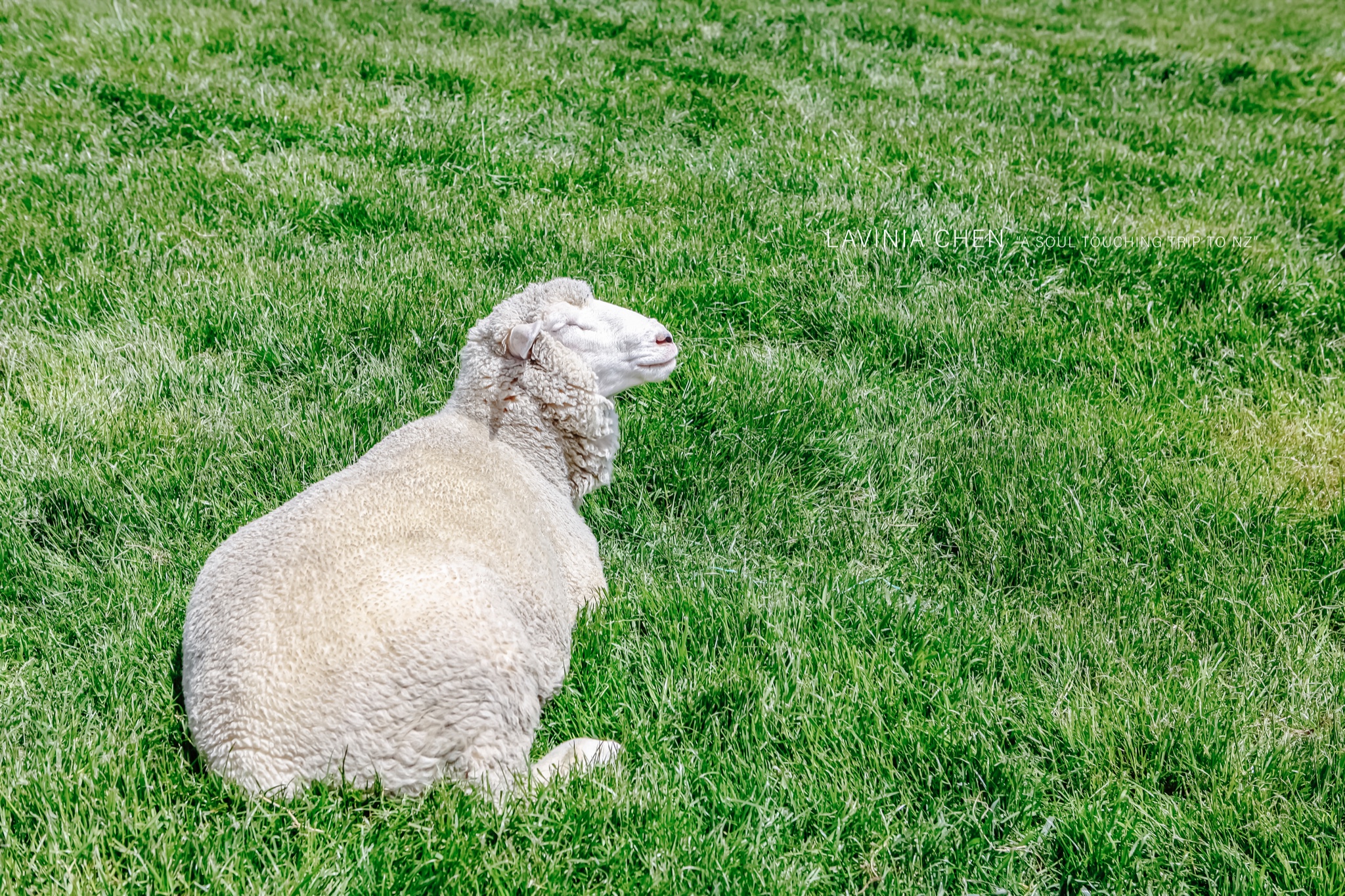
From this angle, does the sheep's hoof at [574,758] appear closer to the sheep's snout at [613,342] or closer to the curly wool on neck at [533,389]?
the curly wool on neck at [533,389]

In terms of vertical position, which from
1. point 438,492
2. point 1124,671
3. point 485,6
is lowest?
point 1124,671

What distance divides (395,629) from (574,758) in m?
0.59

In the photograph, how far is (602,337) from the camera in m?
2.97

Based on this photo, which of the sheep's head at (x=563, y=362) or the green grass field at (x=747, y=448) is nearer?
the green grass field at (x=747, y=448)

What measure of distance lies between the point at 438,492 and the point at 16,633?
1.32 meters

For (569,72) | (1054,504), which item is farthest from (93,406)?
(569,72)

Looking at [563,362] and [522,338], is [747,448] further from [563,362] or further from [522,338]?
[522,338]

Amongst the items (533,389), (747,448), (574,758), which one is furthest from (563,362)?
(574,758)

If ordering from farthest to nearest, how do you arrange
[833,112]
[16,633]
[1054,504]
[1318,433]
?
[833,112], [1318,433], [1054,504], [16,633]

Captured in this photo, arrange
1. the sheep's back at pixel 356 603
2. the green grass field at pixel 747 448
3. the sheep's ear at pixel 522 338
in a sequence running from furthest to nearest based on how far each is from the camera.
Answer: the sheep's ear at pixel 522 338, the green grass field at pixel 747 448, the sheep's back at pixel 356 603

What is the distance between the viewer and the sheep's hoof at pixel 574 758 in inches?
87.5

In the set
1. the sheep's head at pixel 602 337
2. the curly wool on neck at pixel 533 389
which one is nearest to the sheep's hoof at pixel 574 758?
the curly wool on neck at pixel 533 389

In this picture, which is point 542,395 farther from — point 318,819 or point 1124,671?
point 1124,671

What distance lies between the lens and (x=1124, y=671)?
274 centimetres
